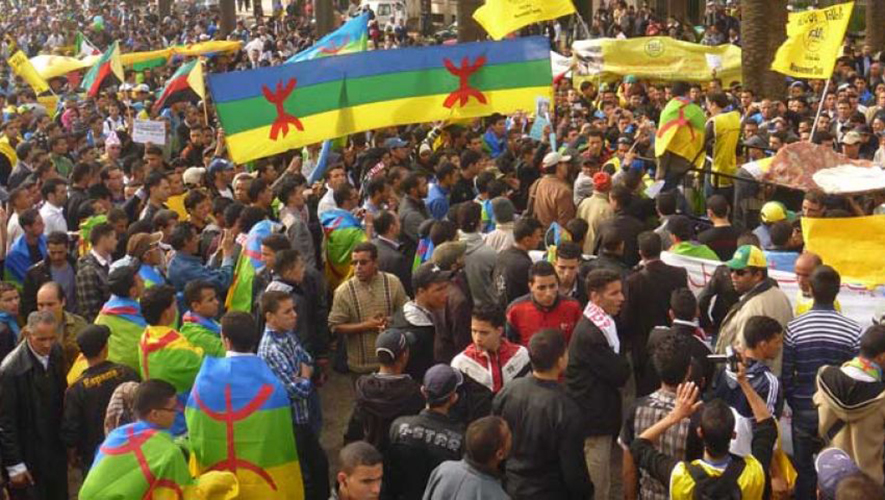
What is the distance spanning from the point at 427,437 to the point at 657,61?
1531cm

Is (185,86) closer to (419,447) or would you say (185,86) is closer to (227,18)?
(419,447)

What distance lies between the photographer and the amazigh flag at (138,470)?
17.1ft

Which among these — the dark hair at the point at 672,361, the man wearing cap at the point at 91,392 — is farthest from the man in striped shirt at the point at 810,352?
the man wearing cap at the point at 91,392

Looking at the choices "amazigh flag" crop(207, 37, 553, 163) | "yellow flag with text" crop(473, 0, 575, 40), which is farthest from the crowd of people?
"yellow flag with text" crop(473, 0, 575, 40)

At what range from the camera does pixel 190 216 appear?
1042 centimetres

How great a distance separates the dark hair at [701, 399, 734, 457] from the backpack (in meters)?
0.09

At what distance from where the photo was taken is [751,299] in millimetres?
7301

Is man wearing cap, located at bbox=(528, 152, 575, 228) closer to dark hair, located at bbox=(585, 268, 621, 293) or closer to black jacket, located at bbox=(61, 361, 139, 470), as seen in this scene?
dark hair, located at bbox=(585, 268, 621, 293)

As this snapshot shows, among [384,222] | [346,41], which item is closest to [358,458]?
[384,222]

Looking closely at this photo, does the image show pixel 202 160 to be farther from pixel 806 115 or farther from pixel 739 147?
pixel 806 115

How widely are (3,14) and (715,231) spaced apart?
5896 centimetres

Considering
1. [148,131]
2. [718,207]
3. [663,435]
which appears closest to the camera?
[663,435]

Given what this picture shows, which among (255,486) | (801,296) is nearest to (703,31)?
(801,296)

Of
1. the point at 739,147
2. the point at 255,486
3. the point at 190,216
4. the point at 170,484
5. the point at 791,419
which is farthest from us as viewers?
the point at 739,147
